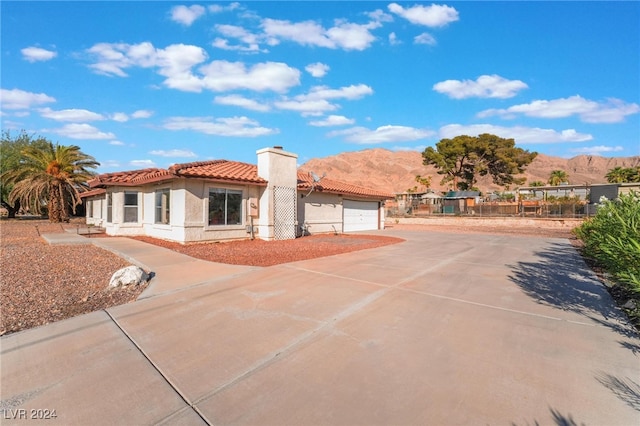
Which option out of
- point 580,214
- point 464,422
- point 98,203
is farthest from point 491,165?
point 464,422

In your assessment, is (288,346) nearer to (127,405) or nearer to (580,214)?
(127,405)

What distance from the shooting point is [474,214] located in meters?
33.1

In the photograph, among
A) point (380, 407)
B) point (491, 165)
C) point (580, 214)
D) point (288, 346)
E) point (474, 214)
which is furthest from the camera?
point (491, 165)

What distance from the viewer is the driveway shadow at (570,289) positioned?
4.88 m

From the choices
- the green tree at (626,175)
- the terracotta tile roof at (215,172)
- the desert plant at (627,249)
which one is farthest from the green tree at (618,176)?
the terracotta tile roof at (215,172)

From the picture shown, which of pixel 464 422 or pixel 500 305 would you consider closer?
pixel 464 422

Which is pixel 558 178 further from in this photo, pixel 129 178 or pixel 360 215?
pixel 129 178

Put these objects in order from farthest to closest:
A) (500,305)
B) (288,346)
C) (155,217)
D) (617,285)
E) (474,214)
Result: (474,214) < (155,217) < (617,285) < (500,305) < (288,346)

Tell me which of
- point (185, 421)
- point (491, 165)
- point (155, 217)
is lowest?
point (185, 421)

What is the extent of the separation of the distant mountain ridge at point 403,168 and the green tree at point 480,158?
36557 millimetres

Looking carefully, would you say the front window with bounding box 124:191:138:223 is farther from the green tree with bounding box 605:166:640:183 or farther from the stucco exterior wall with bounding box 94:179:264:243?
the green tree with bounding box 605:166:640:183

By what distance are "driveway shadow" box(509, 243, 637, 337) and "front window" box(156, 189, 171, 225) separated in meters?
12.8

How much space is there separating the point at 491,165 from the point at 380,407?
53.5 m

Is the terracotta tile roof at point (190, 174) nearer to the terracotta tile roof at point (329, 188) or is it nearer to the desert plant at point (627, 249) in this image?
the terracotta tile roof at point (329, 188)
